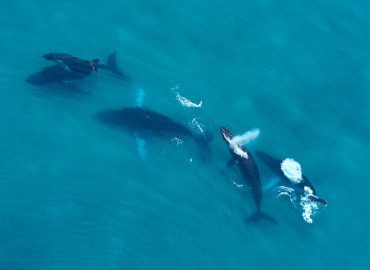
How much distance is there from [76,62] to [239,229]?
22890 mm

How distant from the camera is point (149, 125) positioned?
37.5 m

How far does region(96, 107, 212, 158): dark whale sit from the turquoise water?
2.52ft

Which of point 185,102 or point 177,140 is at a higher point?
point 185,102

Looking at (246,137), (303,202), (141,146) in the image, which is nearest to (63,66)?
(141,146)

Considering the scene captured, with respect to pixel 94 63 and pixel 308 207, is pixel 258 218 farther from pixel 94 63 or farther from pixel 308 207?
pixel 94 63

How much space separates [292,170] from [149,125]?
14.7 meters

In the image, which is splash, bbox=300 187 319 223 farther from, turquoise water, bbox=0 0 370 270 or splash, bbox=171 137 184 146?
splash, bbox=171 137 184 146

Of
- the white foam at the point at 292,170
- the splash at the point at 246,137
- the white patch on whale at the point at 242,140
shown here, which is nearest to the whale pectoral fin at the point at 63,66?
the white patch on whale at the point at 242,140

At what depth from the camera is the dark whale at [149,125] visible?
37.3 m

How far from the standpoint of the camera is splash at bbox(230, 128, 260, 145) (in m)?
37.6

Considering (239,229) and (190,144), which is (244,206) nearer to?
(239,229)

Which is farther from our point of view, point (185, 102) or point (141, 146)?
point (185, 102)

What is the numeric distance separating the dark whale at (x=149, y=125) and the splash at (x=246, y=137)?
8.16 feet

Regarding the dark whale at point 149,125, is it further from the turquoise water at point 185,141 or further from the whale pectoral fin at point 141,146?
the turquoise water at point 185,141
